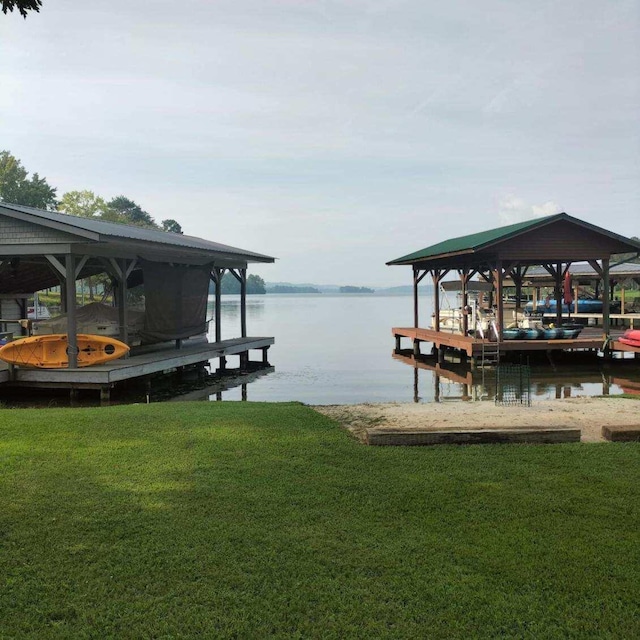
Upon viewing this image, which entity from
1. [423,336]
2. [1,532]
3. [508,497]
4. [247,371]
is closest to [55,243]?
[247,371]

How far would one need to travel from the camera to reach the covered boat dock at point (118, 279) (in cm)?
1465

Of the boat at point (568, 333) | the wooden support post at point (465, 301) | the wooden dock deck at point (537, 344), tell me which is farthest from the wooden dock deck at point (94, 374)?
the boat at point (568, 333)

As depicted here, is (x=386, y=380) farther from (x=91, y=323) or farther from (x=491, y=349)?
(x=91, y=323)

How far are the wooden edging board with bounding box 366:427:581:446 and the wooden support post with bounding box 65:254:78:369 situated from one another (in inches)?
400

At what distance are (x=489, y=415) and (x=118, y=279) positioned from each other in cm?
1163

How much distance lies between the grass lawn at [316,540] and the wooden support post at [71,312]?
27.6ft

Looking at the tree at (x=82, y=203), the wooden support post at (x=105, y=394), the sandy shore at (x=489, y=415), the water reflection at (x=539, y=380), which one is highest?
the tree at (x=82, y=203)

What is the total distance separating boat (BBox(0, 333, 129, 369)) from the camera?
15273 mm

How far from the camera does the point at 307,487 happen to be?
5.43 meters

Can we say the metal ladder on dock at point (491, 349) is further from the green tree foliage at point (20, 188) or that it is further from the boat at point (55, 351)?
the green tree foliage at point (20, 188)

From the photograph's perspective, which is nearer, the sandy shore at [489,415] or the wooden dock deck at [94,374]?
the sandy shore at [489,415]

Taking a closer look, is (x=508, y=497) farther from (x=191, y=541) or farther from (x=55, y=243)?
(x=55, y=243)

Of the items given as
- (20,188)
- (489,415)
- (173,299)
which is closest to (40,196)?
(20,188)

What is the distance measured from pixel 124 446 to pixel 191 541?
2869mm
